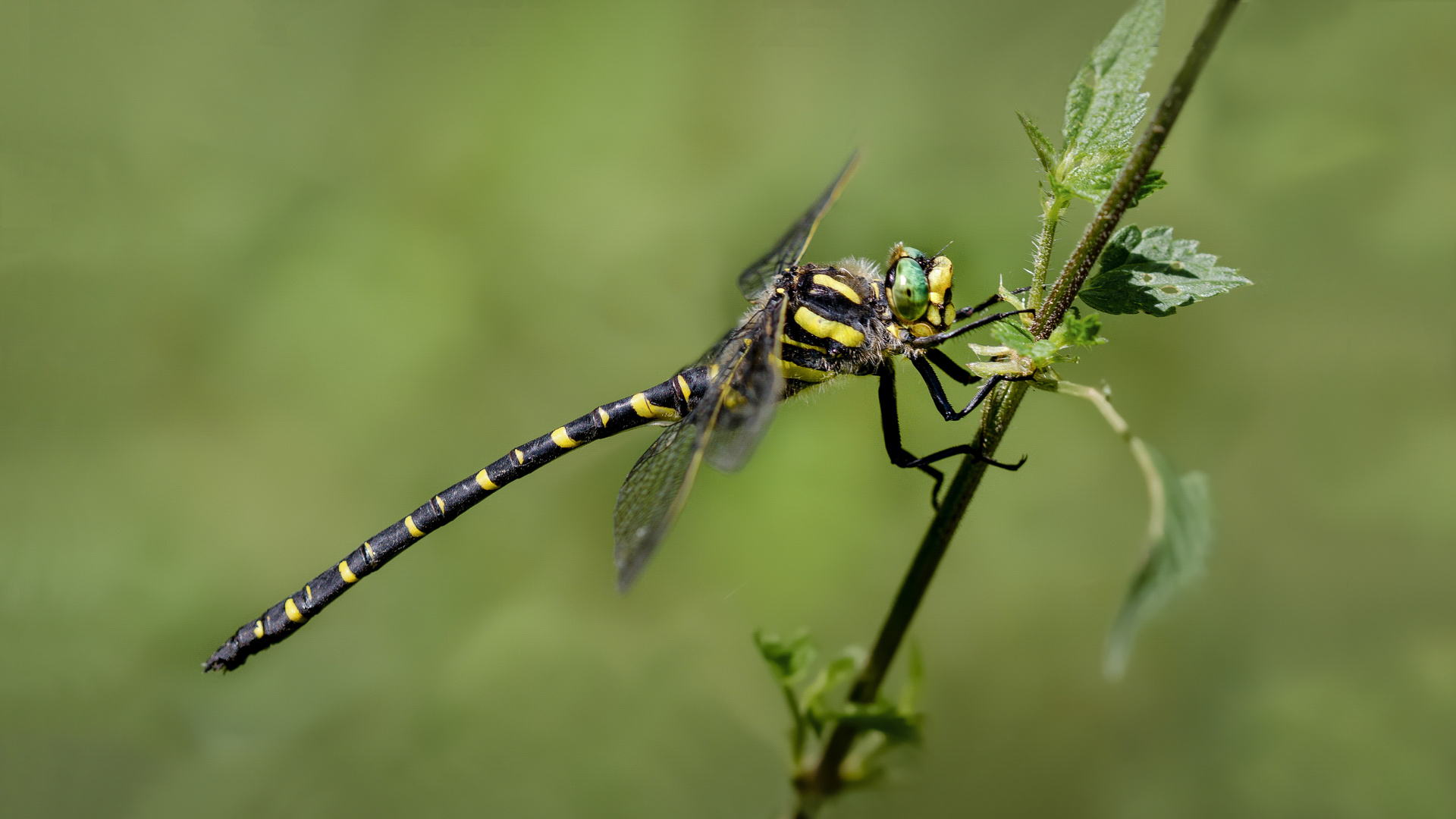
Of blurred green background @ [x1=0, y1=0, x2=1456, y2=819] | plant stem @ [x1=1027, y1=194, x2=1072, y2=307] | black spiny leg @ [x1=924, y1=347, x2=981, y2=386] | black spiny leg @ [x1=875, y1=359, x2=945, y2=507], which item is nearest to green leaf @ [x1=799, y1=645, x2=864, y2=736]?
blurred green background @ [x1=0, y1=0, x2=1456, y2=819]

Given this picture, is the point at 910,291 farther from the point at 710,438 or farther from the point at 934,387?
the point at 710,438

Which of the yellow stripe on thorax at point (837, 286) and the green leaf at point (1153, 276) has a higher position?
the yellow stripe on thorax at point (837, 286)

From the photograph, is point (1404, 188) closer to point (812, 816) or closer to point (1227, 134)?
point (1227, 134)

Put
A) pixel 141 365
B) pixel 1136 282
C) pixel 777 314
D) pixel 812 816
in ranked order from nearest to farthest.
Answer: pixel 1136 282 → pixel 812 816 → pixel 777 314 → pixel 141 365

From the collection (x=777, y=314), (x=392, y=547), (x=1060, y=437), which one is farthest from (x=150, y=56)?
(x=1060, y=437)

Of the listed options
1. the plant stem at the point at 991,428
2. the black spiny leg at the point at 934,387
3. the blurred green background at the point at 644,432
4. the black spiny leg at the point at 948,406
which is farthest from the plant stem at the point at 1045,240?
the blurred green background at the point at 644,432

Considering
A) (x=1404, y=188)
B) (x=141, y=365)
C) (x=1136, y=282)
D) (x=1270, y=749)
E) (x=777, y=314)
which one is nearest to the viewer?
(x=1136, y=282)

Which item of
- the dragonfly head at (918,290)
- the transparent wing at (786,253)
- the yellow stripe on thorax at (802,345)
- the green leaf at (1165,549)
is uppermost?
the transparent wing at (786,253)

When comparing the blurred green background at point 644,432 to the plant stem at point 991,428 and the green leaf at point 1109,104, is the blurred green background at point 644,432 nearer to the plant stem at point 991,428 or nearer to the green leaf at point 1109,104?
the plant stem at point 991,428
